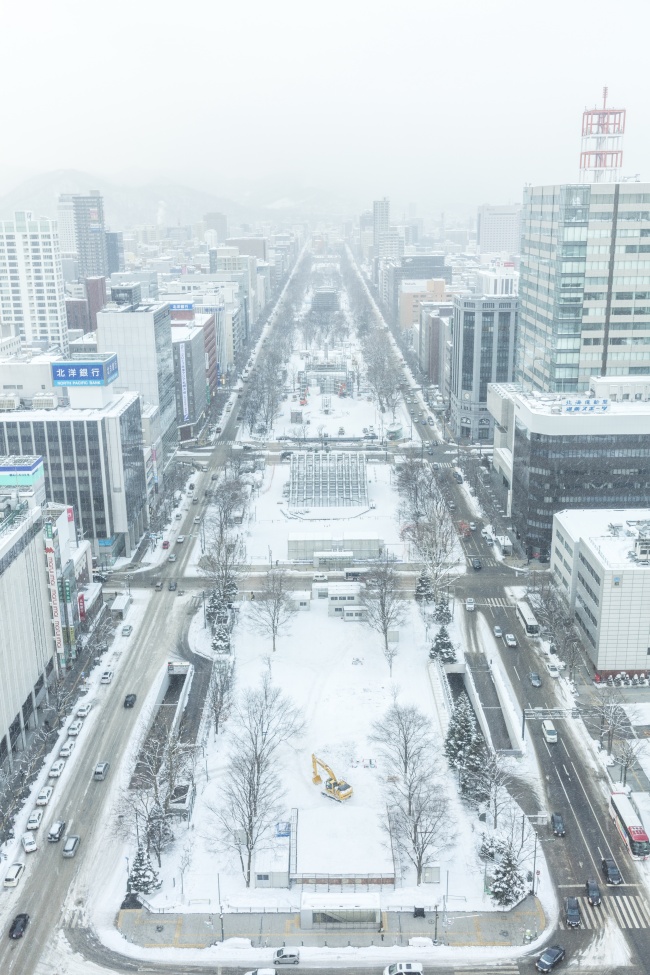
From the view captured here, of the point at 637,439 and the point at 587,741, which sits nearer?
the point at 587,741

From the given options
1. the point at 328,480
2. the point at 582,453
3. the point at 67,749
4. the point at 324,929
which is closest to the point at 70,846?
the point at 67,749

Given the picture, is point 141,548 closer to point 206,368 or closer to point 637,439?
point 637,439

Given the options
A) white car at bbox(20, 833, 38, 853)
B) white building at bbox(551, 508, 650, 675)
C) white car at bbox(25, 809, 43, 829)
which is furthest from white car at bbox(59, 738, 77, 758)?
white building at bbox(551, 508, 650, 675)

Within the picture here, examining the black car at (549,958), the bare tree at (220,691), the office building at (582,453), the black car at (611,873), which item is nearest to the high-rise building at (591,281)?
the office building at (582,453)

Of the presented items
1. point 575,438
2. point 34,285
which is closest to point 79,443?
point 575,438

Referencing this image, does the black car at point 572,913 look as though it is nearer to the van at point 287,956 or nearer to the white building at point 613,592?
the van at point 287,956

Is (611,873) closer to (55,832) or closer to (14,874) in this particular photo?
(55,832)

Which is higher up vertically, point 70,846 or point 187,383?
point 187,383
